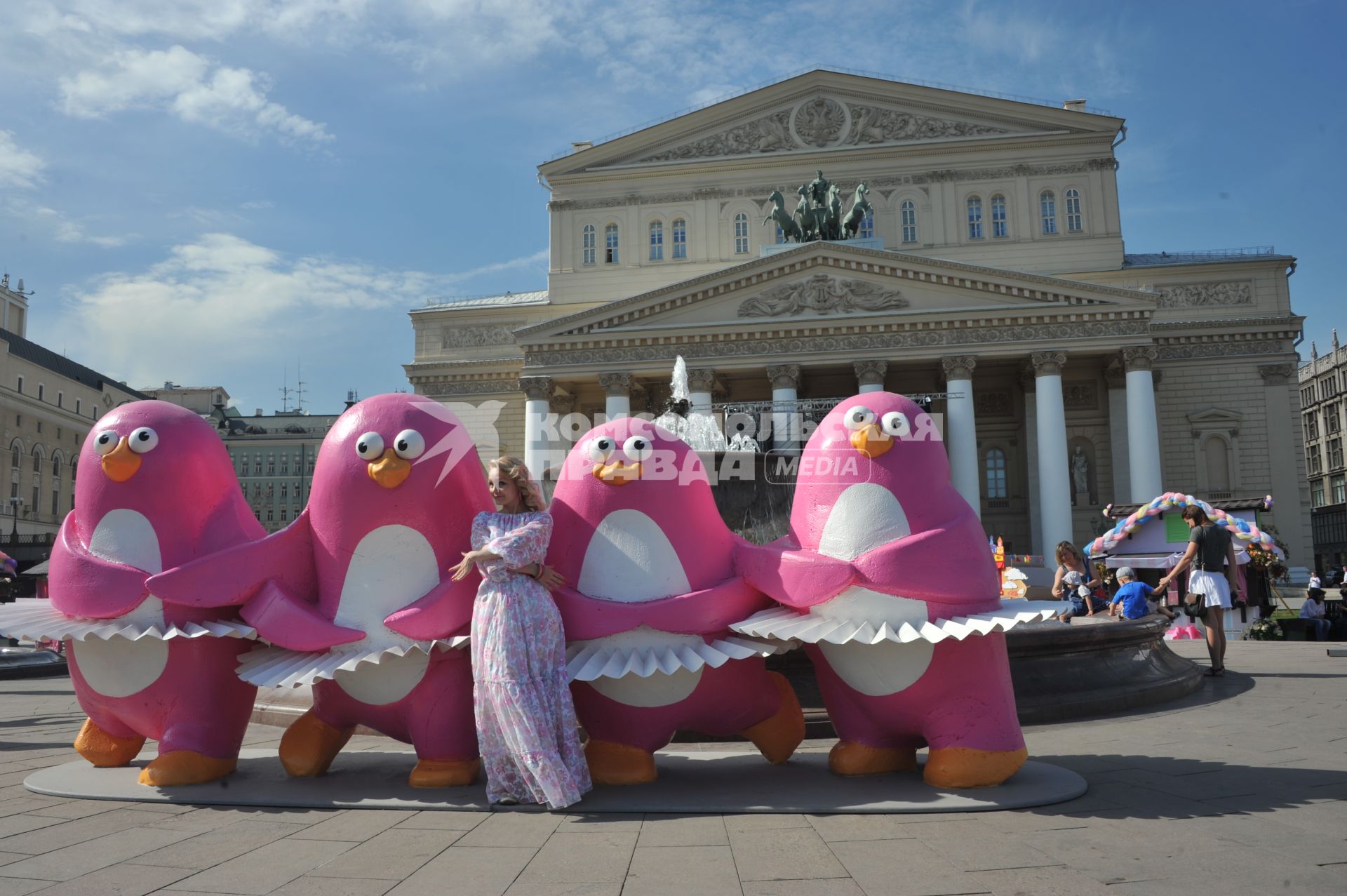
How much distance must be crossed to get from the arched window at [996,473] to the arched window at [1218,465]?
6687 millimetres

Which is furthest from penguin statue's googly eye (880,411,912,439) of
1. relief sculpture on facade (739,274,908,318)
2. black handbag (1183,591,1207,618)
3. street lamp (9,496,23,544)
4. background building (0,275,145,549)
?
background building (0,275,145,549)

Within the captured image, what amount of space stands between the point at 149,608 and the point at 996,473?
107ft

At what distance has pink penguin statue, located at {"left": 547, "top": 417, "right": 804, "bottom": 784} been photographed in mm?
4434

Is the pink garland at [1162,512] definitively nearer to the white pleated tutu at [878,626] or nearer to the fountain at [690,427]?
the fountain at [690,427]

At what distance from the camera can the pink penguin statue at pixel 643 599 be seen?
4434mm

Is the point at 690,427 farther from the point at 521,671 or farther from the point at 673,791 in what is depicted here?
the point at 521,671

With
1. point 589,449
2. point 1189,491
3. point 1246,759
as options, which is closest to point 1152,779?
point 1246,759

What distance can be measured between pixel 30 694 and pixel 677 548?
1048cm

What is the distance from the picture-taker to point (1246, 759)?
529cm

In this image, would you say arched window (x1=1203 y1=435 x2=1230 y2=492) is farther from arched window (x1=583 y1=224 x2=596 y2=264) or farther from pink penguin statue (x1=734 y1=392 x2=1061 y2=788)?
pink penguin statue (x1=734 y1=392 x2=1061 y2=788)

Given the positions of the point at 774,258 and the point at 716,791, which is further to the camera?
the point at 774,258

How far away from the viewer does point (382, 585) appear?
449 centimetres

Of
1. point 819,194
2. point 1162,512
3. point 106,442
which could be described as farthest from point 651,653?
point 819,194

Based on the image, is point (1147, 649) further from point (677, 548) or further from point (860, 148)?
point (860, 148)
